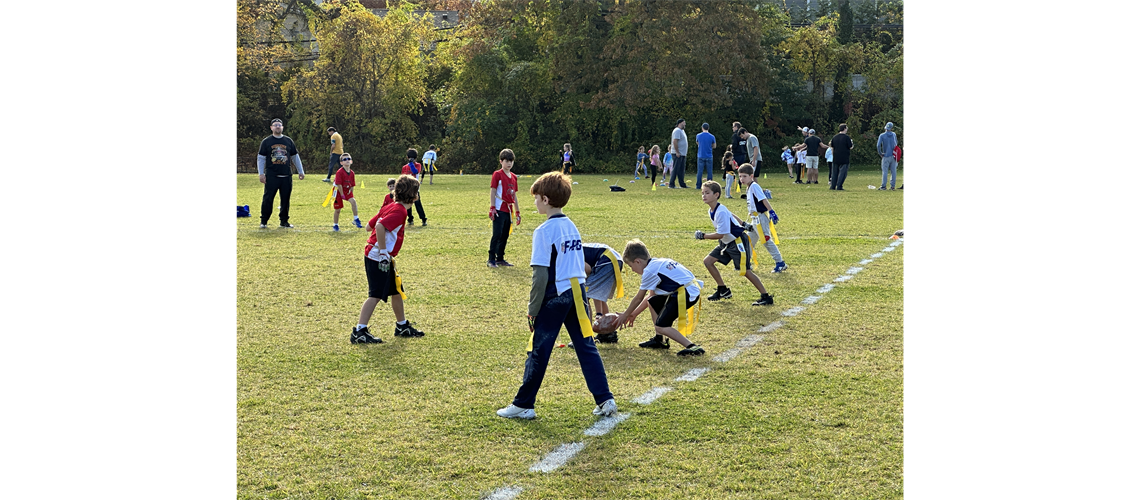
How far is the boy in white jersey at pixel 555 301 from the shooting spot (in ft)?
17.7

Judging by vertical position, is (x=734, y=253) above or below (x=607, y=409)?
above

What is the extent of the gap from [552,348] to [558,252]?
565mm

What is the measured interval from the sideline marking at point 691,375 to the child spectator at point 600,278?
803 mm

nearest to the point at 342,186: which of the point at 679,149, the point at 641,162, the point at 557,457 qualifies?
the point at 557,457

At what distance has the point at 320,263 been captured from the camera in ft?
40.5

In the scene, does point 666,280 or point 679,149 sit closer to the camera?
point 666,280

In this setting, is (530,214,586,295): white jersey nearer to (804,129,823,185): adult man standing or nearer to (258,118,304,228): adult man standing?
(258,118,304,228): adult man standing

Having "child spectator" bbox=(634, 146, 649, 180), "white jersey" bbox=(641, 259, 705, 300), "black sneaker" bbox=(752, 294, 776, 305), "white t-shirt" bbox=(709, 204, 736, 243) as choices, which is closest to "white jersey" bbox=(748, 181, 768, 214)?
"white t-shirt" bbox=(709, 204, 736, 243)

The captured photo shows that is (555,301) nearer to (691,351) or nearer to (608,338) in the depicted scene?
(691,351)

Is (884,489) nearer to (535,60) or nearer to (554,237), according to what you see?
(554,237)

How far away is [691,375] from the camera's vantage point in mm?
6594

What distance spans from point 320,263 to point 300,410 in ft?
22.3
